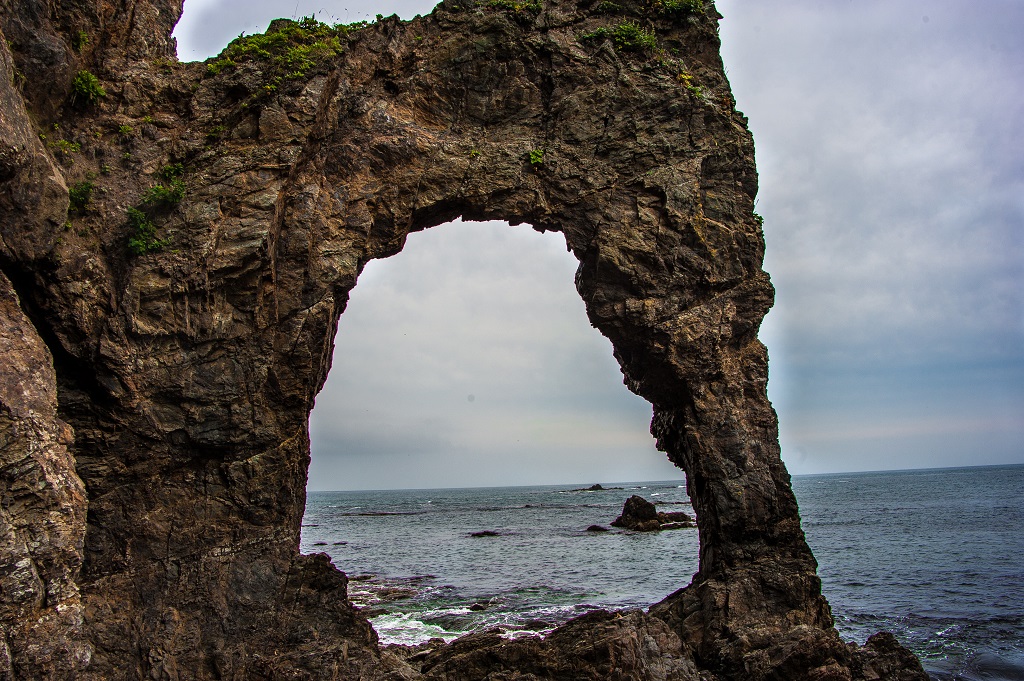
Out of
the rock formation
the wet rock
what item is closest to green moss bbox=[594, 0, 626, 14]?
the rock formation

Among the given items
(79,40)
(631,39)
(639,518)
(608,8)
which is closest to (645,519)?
(639,518)

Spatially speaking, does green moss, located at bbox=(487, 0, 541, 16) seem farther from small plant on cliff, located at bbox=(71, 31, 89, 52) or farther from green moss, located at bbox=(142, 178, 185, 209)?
small plant on cliff, located at bbox=(71, 31, 89, 52)

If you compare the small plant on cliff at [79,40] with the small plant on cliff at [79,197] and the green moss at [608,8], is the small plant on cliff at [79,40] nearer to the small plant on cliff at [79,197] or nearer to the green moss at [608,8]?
the small plant on cliff at [79,197]

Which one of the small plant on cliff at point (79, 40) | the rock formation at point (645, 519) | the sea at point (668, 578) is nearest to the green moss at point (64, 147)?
the small plant on cliff at point (79, 40)

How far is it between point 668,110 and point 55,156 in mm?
13437

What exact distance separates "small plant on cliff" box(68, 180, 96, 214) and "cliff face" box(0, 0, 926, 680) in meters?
0.05

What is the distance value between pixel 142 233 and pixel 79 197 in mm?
1286

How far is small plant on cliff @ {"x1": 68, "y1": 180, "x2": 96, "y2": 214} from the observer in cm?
1222

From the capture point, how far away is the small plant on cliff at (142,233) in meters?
12.4

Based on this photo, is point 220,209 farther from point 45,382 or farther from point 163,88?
point 45,382

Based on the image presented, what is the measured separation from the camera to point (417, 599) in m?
27.6

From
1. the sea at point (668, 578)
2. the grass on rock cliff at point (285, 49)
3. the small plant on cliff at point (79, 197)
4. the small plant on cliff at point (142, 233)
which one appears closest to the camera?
the small plant on cliff at point (79, 197)

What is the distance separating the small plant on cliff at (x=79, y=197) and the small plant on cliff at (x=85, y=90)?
1.98m

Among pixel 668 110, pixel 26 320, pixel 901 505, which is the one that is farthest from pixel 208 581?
pixel 901 505
